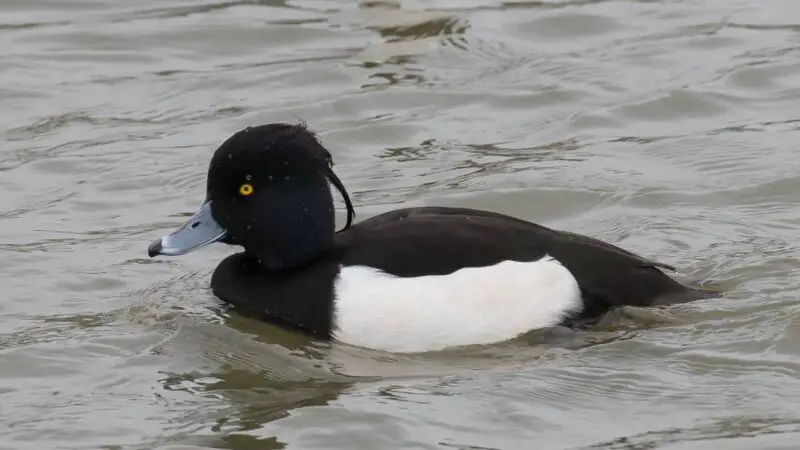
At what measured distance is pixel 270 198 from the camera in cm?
698

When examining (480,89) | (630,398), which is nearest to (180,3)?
(480,89)

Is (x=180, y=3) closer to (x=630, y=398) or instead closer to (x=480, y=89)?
(x=480, y=89)

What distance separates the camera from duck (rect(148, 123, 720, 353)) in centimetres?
665

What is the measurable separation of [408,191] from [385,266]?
91.7 inches

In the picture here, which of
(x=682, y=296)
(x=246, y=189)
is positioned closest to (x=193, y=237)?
(x=246, y=189)

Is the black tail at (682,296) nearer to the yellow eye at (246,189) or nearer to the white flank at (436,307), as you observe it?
the white flank at (436,307)

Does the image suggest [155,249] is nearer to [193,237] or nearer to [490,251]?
[193,237]

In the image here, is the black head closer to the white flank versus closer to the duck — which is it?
the duck

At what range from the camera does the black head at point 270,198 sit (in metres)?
6.91

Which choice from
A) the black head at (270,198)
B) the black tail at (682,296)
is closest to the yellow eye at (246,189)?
the black head at (270,198)

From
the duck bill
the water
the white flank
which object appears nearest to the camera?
the water

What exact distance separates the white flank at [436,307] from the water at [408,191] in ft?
0.25

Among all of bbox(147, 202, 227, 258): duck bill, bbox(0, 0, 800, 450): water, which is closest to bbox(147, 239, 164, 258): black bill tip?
bbox(147, 202, 227, 258): duck bill

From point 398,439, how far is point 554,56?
19.3ft
